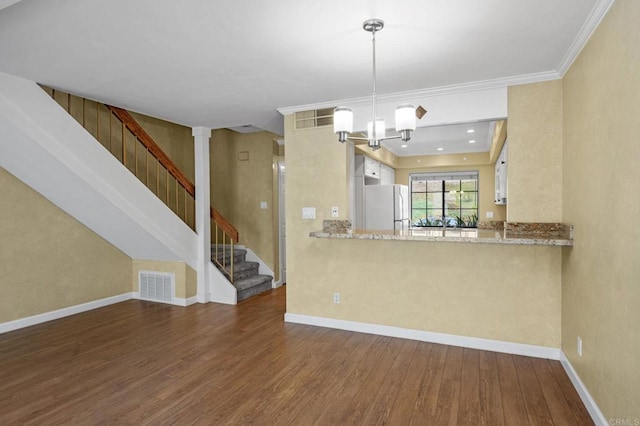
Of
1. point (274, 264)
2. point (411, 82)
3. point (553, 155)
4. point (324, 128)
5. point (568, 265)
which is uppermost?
point (411, 82)

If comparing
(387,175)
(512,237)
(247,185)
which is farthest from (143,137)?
(387,175)

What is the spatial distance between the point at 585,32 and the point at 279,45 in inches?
80.0

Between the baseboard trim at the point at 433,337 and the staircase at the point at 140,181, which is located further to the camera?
the staircase at the point at 140,181

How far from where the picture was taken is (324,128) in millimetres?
4113

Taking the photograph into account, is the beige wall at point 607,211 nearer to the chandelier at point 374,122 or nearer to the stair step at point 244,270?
the chandelier at point 374,122

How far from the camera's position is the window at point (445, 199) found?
8.18 metres

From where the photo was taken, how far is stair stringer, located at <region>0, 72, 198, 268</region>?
329 cm

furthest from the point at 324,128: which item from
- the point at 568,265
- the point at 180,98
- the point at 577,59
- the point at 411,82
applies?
the point at 568,265

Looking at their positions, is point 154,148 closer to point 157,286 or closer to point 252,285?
point 157,286

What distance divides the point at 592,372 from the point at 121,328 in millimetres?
4384

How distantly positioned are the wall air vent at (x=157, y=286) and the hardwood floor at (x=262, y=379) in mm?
1031

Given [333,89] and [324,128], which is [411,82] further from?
[324,128]

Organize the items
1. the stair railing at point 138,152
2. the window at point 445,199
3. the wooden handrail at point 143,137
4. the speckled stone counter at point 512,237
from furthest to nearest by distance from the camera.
→ the window at point 445,199, the stair railing at point 138,152, the wooden handrail at point 143,137, the speckled stone counter at point 512,237

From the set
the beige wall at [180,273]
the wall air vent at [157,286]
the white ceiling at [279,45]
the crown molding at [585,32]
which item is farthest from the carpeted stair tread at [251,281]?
the crown molding at [585,32]
